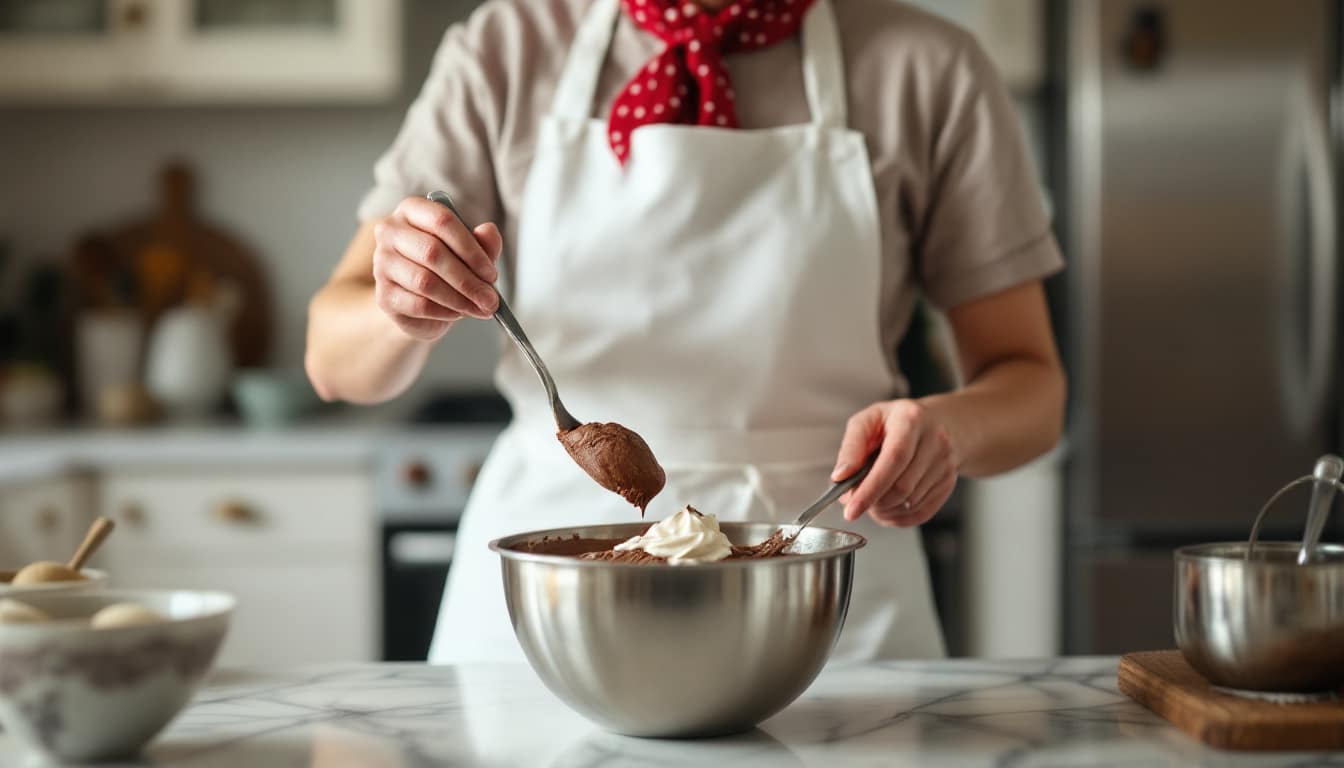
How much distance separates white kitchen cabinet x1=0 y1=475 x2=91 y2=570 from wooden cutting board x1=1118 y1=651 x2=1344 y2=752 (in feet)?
6.15

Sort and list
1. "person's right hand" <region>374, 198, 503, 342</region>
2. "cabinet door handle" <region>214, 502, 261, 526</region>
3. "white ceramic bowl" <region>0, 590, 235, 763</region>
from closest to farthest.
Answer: "white ceramic bowl" <region>0, 590, 235, 763</region>
"person's right hand" <region>374, 198, 503, 342</region>
"cabinet door handle" <region>214, 502, 261, 526</region>

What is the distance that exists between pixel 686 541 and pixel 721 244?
0.54 m

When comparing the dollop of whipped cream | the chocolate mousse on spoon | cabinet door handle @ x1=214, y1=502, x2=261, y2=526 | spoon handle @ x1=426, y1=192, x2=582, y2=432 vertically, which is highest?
spoon handle @ x1=426, y1=192, x2=582, y2=432

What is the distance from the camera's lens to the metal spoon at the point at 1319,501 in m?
0.89

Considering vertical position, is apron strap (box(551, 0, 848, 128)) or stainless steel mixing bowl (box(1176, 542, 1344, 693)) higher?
apron strap (box(551, 0, 848, 128))

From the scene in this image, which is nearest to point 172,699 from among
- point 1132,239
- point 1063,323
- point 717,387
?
point 717,387

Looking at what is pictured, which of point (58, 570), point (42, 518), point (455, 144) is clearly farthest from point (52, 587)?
point (42, 518)

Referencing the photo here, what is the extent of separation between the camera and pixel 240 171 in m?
3.14

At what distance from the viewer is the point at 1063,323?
2.90 meters

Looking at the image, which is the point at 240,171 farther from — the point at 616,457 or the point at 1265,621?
the point at 1265,621

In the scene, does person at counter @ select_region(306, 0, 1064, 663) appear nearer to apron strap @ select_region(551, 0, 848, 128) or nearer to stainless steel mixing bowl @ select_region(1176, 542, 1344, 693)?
apron strap @ select_region(551, 0, 848, 128)

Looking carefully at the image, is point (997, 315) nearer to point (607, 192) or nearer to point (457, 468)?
point (607, 192)

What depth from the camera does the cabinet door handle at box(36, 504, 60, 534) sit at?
2.31m

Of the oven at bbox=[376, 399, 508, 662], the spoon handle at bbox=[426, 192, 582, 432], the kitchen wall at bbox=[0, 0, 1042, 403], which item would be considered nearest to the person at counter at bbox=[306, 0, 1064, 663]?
the spoon handle at bbox=[426, 192, 582, 432]
